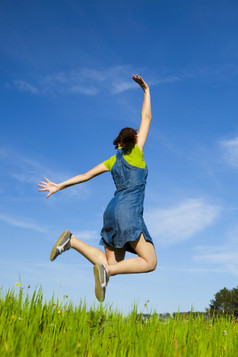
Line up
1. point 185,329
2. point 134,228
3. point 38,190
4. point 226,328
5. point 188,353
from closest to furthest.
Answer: point 188,353 → point 185,329 → point 134,228 → point 226,328 → point 38,190

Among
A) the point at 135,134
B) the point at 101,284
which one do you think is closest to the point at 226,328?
the point at 101,284

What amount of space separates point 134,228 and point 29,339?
221 cm

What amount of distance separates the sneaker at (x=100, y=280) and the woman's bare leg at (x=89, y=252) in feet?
0.94

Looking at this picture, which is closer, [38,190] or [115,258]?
[115,258]

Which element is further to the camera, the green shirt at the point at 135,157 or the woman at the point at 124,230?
the green shirt at the point at 135,157

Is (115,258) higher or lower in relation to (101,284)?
higher

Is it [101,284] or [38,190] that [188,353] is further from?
[38,190]

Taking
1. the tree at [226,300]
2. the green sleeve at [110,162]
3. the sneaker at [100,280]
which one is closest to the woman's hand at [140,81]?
the green sleeve at [110,162]

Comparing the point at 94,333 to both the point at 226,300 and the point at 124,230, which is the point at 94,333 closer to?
the point at 124,230

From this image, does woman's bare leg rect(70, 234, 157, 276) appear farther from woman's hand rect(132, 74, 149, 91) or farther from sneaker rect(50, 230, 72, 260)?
woman's hand rect(132, 74, 149, 91)

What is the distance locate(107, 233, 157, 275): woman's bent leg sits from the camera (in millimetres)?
5691

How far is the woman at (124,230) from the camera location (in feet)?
18.6

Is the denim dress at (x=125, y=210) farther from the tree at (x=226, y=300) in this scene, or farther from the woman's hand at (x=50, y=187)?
the tree at (x=226, y=300)

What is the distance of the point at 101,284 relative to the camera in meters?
5.47
